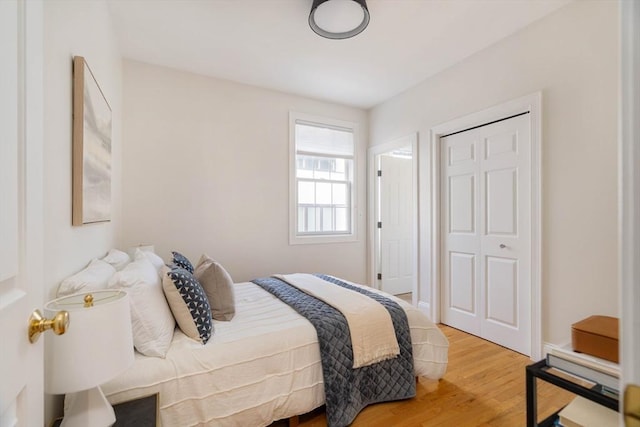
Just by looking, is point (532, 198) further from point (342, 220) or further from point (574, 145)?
point (342, 220)

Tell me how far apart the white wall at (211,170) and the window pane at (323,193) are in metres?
0.50

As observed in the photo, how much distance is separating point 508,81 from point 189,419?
3314 mm

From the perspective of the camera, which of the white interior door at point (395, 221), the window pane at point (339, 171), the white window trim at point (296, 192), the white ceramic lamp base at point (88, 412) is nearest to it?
the white ceramic lamp base at point (88, 412)

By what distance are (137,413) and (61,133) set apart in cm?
124

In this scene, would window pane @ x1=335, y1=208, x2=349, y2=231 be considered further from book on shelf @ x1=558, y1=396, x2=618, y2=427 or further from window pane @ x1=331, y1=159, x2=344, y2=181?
book on shelf @ x1=558, y1=396, x2=618, y2=427

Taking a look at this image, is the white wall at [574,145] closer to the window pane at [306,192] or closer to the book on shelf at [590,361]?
the book on shelf at [590,361]

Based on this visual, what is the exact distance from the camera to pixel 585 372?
4.01 feet

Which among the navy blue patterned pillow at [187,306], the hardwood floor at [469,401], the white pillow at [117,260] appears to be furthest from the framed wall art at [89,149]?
the hardwood floor at [469,401]

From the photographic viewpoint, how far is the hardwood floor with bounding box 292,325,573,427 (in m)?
1.67

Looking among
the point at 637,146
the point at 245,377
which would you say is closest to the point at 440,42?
the point at 637,146

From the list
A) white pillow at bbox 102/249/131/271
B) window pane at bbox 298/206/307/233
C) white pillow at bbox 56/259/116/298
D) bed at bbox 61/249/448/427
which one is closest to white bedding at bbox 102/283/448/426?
bed at bbox 61/249/448/427

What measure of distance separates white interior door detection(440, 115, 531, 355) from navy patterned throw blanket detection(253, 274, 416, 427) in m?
1.30

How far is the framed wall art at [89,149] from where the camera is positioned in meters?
1.45

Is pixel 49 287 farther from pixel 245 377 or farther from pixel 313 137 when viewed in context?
pixel 313 137
